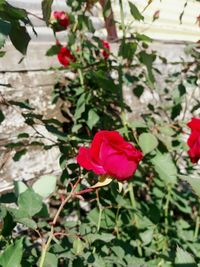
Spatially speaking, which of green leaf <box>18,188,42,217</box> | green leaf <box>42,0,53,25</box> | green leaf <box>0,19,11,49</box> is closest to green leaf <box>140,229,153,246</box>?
green leaf <box>18,188,42,217</box>

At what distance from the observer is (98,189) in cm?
A: 116

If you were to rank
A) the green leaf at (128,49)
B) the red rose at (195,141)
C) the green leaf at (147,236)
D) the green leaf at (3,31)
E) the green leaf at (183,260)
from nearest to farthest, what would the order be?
the green leaf at (3,31), the green leaf at (183,260), the red rose at (195,141), the green leaf at (128,49), the green leaf at (147,236)

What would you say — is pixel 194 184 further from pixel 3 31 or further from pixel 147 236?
pixel 147 236

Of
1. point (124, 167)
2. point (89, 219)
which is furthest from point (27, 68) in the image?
point (124, 167)

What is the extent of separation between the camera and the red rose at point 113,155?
0.83m

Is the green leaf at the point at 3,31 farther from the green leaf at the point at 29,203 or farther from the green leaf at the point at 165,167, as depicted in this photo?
the green leaf at the point at 165,167

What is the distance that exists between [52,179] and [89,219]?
0.42 m

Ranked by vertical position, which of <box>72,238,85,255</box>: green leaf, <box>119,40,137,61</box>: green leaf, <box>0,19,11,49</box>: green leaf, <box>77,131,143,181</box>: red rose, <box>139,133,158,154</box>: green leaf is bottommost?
<box>72,238,85,255</box>: green leaf

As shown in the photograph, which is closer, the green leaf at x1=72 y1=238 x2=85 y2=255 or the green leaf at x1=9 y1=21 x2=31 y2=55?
the green leaf at x1=9 y1=21 x2=31 y2=55

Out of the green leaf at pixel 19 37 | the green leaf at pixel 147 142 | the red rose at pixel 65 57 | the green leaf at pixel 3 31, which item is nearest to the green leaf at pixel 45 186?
the green leaf at pixel 147 142

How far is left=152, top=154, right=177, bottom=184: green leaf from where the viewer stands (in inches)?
51.4

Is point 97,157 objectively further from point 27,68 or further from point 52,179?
point 27,68

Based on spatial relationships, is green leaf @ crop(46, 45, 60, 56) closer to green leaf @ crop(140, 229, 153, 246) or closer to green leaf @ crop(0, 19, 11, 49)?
green leaf @ crop(140, 229, 153, 246)

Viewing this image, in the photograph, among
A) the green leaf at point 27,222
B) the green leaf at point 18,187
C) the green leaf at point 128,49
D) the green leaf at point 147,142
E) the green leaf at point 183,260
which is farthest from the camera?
the green leaf at point 128,49
